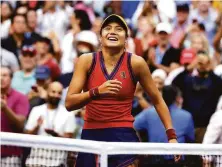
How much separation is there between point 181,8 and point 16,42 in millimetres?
3143

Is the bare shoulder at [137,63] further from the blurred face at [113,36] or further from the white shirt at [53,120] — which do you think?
the white shirt at [53,120]

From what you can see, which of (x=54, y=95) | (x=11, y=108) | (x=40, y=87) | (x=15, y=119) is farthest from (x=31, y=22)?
(x=15, y=119)

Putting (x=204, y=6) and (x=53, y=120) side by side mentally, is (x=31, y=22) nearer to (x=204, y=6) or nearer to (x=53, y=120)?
(x=204, y=6)

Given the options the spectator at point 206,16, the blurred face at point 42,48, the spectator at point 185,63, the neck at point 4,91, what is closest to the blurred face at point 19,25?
the blurred face at point 42,48

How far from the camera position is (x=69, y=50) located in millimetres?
16094

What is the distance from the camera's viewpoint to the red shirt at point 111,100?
27.7ft

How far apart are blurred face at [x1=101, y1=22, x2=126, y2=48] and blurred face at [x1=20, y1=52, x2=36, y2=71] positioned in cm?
683

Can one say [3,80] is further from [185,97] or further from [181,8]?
[181,8]

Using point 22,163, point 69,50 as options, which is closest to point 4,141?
point 22,163

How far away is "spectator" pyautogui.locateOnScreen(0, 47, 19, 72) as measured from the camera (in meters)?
15.8

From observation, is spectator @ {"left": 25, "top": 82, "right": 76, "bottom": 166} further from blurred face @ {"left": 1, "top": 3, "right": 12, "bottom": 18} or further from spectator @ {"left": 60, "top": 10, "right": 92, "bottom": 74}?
→ blurred face @ {"left": 1, "top": 3, "right": 12, "bottom": 18}

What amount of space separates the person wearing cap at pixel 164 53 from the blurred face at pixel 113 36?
19.8 ft

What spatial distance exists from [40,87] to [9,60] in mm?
1877

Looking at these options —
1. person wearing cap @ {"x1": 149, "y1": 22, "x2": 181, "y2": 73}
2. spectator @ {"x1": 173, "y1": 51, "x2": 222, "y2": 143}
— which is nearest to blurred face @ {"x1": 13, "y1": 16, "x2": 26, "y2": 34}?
person wearing cap @ {"x1": 149, "y1": 22, "x2": 181, "y2": 73}
